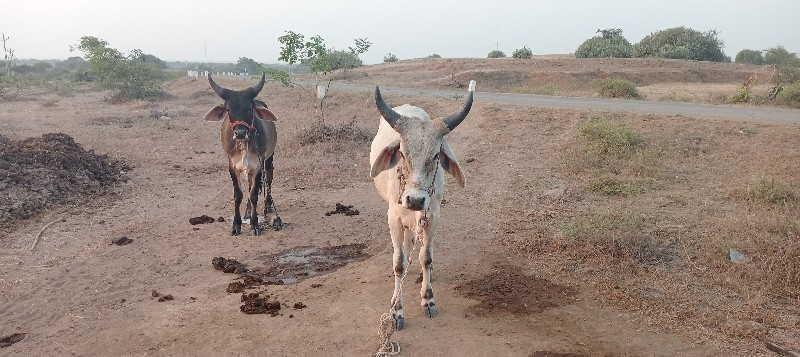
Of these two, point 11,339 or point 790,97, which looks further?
point 790,97

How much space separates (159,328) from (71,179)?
629 centimetres

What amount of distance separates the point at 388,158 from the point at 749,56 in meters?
47.1

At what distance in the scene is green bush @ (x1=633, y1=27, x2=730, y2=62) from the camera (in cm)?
3769

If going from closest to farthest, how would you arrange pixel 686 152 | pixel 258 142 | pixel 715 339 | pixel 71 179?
pixel 715 339
pixel 258 142
pixel 71 179
pixel 686 152

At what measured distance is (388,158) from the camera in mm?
5160

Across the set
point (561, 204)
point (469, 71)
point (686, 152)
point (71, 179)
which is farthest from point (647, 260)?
point (469, 71)

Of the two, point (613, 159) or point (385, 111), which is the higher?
point (385, 111)

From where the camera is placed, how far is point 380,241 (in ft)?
26.4

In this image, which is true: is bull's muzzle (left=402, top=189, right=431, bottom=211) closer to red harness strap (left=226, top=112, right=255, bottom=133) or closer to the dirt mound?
red harness strap (left=226, top=112, right=255, bottom=133)

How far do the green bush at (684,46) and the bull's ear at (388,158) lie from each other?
37.4m

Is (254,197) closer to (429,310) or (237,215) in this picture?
(237,215)

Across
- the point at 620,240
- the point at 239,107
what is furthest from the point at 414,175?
the point at 239,107

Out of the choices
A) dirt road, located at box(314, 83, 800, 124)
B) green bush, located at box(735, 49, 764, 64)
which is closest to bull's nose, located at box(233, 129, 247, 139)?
dirt road, located at box(314, 83, 800, 124)

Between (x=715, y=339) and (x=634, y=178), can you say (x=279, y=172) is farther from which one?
(x=715, y=339)
